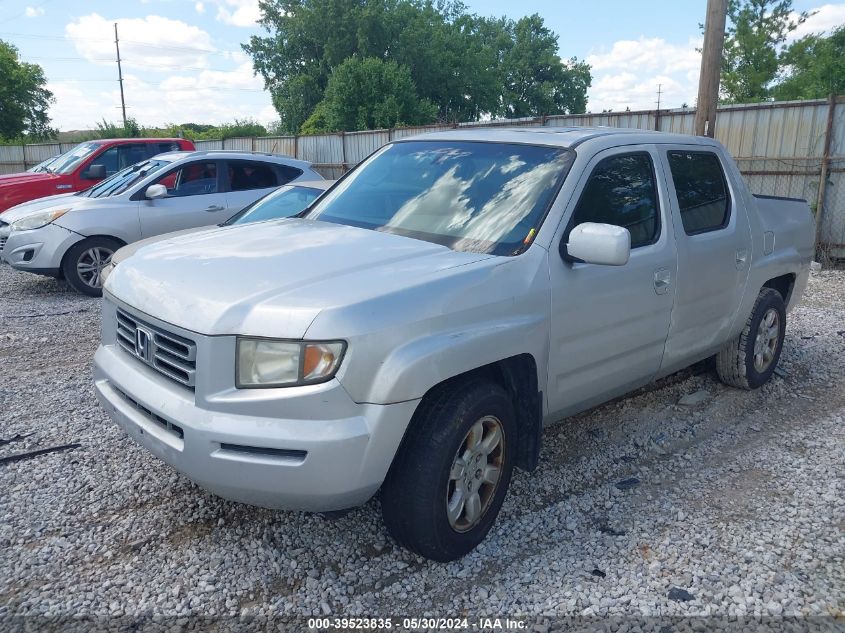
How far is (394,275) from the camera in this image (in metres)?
2.88

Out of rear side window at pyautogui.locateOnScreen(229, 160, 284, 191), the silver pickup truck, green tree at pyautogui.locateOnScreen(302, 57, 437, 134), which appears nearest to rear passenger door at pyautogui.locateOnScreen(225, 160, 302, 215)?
rear side window at pyautogui.locateOnScreen(229, 160, 284, 191)

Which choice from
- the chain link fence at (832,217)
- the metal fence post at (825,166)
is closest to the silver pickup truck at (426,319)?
the metal fence post at (825,166)

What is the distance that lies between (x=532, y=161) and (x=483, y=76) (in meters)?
43.9

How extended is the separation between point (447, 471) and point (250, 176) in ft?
24.6

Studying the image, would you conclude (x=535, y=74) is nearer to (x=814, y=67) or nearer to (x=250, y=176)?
(x=814, y=67)

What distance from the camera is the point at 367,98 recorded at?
28875mm

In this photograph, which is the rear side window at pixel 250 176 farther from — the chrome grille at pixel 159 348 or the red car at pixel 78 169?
the chrome grille at pixel 159 348

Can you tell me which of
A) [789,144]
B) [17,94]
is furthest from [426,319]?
[17,94]

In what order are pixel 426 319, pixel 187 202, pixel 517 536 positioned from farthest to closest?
pixel 187 202 < pixel 517 536 < pixel 426 319

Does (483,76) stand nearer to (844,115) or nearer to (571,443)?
(844,115)

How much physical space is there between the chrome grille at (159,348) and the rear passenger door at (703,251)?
269cm

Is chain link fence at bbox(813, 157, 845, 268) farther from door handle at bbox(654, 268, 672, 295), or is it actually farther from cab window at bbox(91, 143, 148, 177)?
cab window at bbox(91, 143, 148, 177)

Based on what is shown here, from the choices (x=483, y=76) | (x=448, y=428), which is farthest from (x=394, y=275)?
(x=483, y=76)

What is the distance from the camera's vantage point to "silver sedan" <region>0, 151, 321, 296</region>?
8266 millimetres
